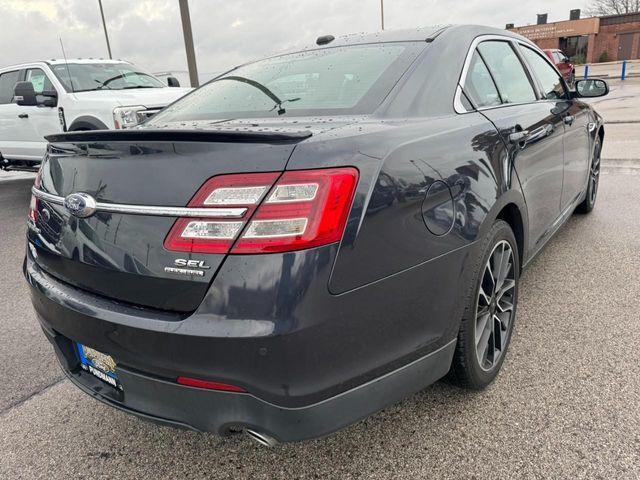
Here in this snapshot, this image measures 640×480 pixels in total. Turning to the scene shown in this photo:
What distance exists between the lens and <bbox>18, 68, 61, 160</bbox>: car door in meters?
6.89

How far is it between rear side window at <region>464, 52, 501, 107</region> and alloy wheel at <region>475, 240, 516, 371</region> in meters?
0.71

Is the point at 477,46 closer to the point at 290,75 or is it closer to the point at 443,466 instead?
the point at 290,75

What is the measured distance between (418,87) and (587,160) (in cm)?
277

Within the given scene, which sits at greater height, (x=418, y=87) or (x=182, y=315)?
(x=418, y=87)

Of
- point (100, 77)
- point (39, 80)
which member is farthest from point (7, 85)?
point (100, 77)

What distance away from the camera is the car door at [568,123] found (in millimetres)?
3410

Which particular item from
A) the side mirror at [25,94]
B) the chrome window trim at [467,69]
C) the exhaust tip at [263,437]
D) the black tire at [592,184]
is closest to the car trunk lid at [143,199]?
the exhaust tip at [263,437]

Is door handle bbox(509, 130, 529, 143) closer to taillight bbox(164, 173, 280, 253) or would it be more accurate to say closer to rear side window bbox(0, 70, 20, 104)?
taillight bbox(164, 173, 280, 253)

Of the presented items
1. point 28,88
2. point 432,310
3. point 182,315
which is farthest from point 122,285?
point 28,88

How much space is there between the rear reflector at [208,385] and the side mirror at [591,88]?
376 centimetres

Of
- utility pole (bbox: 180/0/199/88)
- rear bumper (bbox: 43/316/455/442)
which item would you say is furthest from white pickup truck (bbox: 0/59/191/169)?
rear bumper (bbox: 43/316/455/442)

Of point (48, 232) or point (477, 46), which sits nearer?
point (48, 232)

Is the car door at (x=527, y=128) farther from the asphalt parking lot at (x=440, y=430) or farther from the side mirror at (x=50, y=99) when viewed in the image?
the side mirror at (x=50, y=99)

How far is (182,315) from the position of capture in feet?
4.98
